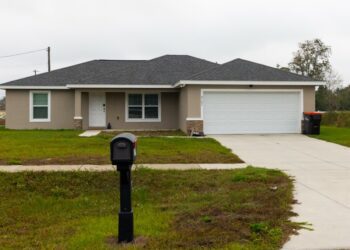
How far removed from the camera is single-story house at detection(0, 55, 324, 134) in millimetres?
21609

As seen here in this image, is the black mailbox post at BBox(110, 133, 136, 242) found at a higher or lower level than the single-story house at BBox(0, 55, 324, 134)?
lower

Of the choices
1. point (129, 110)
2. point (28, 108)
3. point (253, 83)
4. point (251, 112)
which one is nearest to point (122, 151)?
point (253, 83)

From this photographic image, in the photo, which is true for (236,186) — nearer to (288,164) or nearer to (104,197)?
(104,197)

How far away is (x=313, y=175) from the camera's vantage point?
10164mm

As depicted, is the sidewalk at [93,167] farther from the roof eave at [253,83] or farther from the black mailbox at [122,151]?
the roof eave at [253,83]

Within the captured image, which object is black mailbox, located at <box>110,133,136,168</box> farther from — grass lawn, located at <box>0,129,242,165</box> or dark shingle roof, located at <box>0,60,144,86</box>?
dark shingle roof, located at <box>0,60,144,86</box>

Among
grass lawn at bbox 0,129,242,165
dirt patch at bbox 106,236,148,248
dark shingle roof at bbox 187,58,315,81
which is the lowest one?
dirt patch at bbox 106,236,148,248

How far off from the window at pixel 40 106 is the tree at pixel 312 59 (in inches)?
1463

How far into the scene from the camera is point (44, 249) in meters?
5.13

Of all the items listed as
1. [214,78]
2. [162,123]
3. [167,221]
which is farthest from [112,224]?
[162,123]

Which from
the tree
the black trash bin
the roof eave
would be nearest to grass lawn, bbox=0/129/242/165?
the roof eave

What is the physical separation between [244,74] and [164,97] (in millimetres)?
5640

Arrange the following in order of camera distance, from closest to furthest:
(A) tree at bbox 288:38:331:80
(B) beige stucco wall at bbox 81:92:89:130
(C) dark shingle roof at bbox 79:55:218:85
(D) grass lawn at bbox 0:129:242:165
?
(D) grass lawn at bbox 0:129:242:165, (C) dark shingle roof at bbox 79:55:218:85, (B) beige stucco wall at bbox 81:92:89:130, (A) tree at bbox 288:38:331:80

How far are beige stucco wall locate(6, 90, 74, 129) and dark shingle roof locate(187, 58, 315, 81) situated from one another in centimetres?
831
